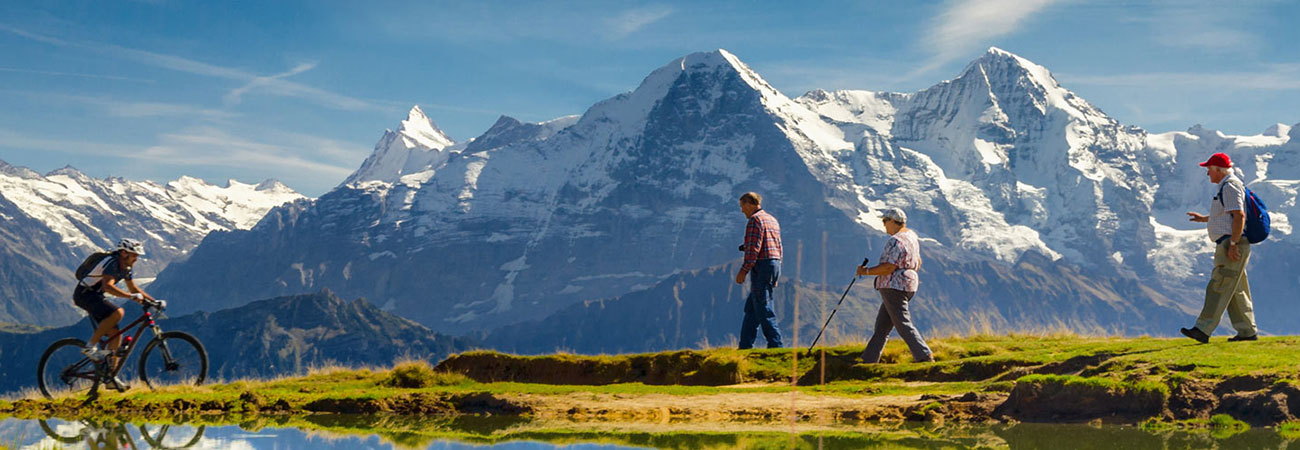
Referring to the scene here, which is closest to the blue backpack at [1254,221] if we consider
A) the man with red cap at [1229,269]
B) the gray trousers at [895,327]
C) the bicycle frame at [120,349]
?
the man with red cap at [1229,269]

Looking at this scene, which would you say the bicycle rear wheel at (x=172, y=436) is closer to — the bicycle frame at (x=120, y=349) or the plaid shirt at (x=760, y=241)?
the bicycle frame at (x=120, y=349)

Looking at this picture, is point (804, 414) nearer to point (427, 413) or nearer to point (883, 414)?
point (883, 414)

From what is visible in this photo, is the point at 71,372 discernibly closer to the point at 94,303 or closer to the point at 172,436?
the point at 94,303

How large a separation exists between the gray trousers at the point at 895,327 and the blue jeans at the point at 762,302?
2.80 metres

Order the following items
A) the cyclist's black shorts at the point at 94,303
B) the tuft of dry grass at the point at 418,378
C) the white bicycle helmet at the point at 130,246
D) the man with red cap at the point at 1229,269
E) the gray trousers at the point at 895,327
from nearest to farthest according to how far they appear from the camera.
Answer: the man with red cap at the point at 1229,269 < the cyclist's black shorts at the point at 94,303 < the white bicycle helmet at the point at 130,246 < the gray trousers at the point at 895,327 < the tuft of dry grass at the point at 418,378

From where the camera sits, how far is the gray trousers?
19.4 m

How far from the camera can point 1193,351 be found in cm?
1733

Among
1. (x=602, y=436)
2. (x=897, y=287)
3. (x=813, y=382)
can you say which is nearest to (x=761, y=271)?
(x=813, y=382)

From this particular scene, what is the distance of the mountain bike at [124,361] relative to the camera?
18.5m

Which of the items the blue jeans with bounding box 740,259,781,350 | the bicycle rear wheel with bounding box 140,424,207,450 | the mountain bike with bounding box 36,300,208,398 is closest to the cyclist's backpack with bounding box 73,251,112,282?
the mountain bike with bounding box 36,300,208,398

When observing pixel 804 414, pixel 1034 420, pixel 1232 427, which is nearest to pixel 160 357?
pixel 804 414

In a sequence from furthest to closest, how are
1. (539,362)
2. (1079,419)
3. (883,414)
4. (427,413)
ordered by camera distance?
(539,362)
(427,413)
(883,414)
(1079,419)

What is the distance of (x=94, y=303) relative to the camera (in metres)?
18.6

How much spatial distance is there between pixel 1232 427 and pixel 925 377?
5770 millimetres
